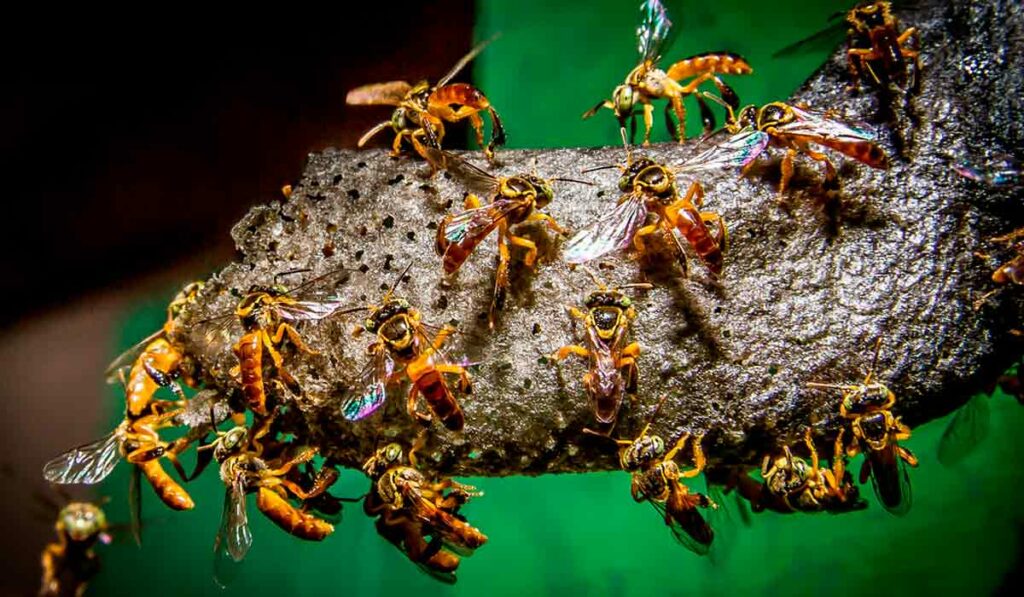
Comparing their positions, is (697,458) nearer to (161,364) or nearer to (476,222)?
(476,222)

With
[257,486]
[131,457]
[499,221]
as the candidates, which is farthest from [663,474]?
[131,457]

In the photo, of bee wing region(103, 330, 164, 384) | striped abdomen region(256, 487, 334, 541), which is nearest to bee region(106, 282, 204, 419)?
bee wing region(103, 330, 164, 384)

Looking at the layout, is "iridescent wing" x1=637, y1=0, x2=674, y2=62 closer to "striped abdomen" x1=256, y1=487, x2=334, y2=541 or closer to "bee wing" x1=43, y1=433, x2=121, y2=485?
"striped abdomen" x1=256, y1=487, x2=334, y2=541

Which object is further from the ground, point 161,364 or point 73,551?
point 161,364

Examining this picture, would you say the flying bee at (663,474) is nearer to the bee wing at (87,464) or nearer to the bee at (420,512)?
the bee at (420,512)

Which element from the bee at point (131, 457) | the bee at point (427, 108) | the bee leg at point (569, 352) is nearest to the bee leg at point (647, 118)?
the bee at point (427, 108)

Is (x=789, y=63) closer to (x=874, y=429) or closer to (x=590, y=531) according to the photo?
(x=874, y=429)
